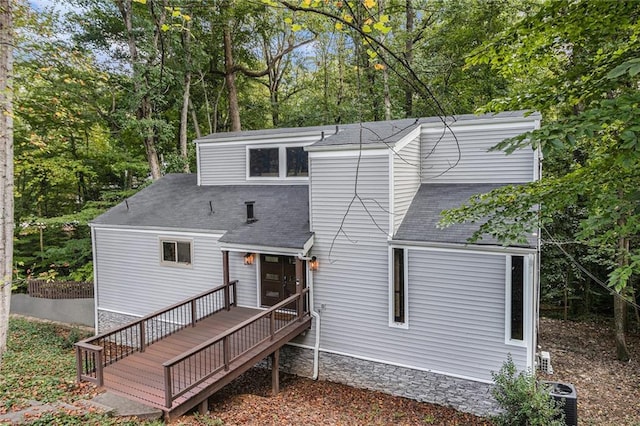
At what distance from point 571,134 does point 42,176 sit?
19.6 m

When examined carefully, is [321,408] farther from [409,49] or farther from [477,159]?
[409,49]

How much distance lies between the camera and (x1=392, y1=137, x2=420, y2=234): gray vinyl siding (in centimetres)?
859

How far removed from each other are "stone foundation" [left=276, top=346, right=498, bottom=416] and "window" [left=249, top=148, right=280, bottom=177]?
563 cm

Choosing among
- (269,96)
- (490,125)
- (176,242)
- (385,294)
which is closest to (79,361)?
(176,242)

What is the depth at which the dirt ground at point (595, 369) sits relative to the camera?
28.7 feet

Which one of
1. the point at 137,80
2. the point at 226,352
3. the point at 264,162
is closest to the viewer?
the point at 226,352

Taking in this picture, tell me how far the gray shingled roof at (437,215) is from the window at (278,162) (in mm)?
3946

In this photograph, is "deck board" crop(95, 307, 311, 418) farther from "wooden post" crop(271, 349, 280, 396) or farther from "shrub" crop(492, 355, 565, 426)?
"shrub" crop(492, 355, 565, 426)

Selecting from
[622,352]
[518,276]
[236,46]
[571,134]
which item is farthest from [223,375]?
[236,46]

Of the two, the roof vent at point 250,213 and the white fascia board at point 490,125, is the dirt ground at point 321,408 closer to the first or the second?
the roof vent at point 250,213

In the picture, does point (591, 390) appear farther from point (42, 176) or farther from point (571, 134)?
point (42, 176)

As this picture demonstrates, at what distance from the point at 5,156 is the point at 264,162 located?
21.9 feet

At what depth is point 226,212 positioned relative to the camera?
11.4m

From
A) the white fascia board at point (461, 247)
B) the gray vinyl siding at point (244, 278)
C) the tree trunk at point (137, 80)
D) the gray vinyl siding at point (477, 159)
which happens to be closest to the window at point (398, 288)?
the white fascia board at point (461, 247)
